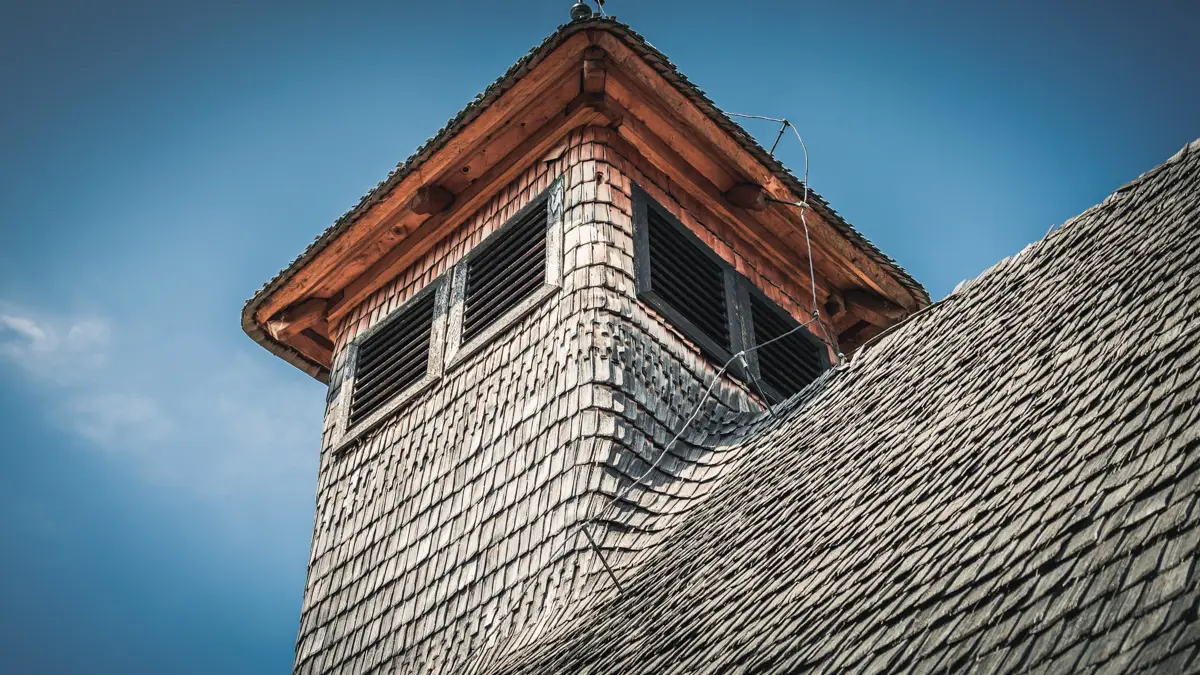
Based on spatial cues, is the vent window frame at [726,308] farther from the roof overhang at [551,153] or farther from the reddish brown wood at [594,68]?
the reddish brown wood at [594,68]

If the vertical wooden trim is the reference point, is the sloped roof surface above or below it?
below

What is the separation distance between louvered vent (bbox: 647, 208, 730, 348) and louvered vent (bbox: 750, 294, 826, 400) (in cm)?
38

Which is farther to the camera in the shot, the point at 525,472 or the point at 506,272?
the point at 506,272

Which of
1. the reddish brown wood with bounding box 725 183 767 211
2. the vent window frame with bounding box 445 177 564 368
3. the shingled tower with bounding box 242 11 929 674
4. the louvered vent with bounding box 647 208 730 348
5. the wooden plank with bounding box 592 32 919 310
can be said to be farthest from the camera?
the reddish brown wood with bounding box 725 183 767 211

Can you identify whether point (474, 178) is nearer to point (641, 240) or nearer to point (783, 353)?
point (641, 240)

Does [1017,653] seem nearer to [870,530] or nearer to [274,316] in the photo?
[870,530]

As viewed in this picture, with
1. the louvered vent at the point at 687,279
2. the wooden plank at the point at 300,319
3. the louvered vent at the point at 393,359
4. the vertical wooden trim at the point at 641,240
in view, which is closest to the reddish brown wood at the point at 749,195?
the louvered vent at the point at 687,279

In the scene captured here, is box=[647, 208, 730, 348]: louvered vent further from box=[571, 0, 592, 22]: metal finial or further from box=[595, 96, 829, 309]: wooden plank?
box=[571, 0, 592, 22]: metal finial

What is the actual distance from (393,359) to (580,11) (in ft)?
9.48

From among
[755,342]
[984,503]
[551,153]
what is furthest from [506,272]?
[984,503]

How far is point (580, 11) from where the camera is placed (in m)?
9.80

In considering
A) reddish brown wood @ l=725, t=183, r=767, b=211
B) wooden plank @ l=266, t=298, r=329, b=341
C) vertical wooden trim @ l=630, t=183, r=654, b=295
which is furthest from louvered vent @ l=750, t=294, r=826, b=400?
wooden plank @ l=266, t=298, r=329, b=341

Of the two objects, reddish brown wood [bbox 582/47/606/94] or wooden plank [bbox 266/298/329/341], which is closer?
reddish brown wood [bbox 582/47/606/94]

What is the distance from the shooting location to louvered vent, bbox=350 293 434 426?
10023 mm
